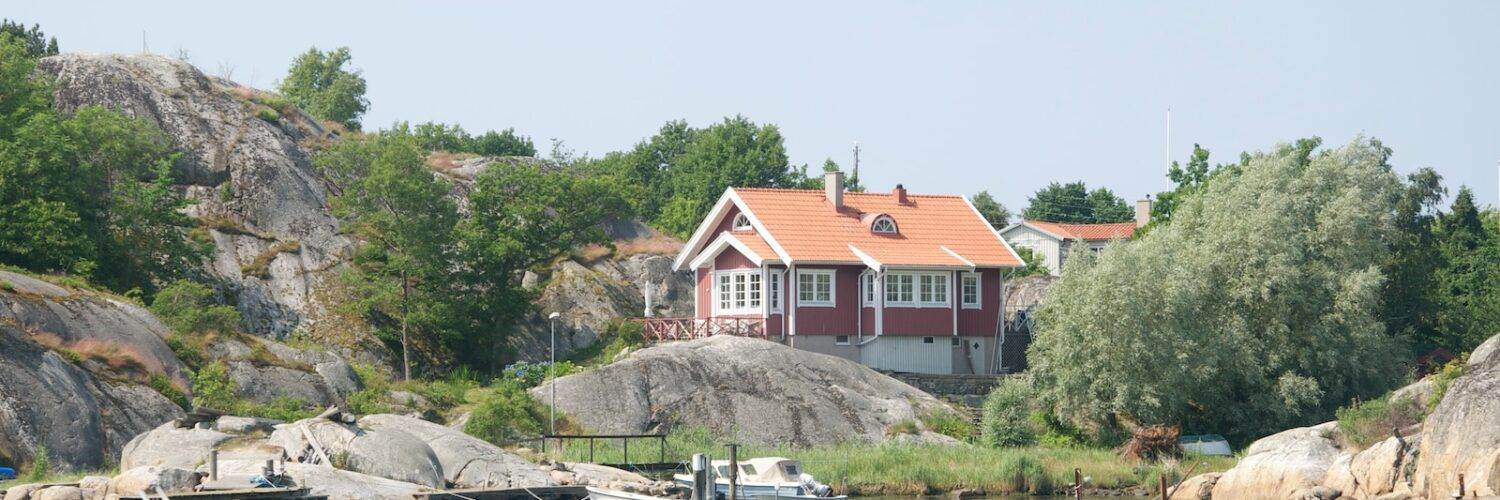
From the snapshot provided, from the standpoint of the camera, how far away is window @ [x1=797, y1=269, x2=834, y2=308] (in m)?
52.0

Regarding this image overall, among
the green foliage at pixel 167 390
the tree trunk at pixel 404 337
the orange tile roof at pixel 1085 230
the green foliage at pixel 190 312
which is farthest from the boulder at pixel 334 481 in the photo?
the orange tile roof at pixel 1085 230

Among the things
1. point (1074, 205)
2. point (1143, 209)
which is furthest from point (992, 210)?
point (1143, 209)

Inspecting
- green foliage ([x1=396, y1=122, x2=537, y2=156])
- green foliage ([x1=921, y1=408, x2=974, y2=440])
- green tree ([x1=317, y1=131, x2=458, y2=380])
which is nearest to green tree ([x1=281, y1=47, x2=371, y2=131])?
green foliage ([x1=396, y1=122, x2=537, y2=156])

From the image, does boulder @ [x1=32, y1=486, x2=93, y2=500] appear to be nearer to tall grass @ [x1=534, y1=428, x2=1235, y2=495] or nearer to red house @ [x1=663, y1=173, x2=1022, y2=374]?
tall grass @ [x1=534, y1=428, x2=1235, y2=495]

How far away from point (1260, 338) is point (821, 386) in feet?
41.8

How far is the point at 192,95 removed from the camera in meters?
60.7

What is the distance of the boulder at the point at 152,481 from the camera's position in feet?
96.2

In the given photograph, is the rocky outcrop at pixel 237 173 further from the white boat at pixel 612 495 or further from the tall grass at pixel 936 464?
the white boat at pixel 612 495

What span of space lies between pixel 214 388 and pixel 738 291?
1777cm

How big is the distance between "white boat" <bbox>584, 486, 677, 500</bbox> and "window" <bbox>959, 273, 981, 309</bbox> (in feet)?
74.0

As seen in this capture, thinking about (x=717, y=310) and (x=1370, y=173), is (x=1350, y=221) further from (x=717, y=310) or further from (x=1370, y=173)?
(x=717, y=310)

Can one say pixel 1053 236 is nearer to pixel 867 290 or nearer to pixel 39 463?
pixel 867 290

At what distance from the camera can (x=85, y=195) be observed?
48.5 metres

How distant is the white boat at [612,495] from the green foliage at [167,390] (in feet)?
40.2
